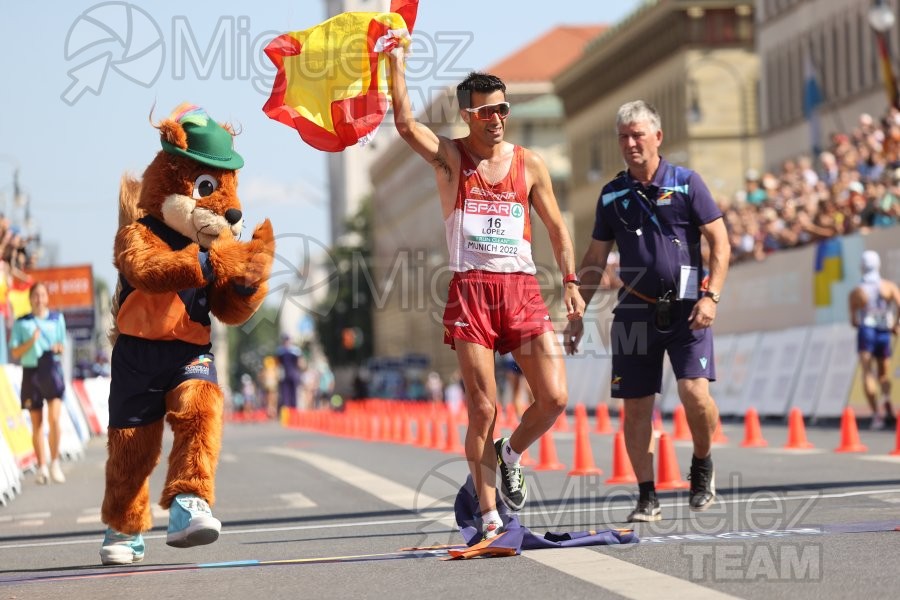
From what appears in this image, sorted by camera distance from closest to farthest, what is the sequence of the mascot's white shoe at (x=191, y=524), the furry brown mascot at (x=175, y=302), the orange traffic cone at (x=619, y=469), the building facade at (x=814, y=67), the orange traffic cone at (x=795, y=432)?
the mascot's white shoe at (x=191, y=524), the furry brown mascot at (x=175, y=302), the orange traffic cone at (x=619, y=469), the orange traffic cone at (x=795, y=432), the building facade at (x=814, y=67)

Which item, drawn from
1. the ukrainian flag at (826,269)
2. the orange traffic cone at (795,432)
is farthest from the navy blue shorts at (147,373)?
the ukrainian flag at (826,269)

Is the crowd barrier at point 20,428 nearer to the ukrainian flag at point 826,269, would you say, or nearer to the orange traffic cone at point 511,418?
the orange traffic cone at point 511,418

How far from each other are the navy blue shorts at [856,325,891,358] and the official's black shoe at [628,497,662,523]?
11.9 meters

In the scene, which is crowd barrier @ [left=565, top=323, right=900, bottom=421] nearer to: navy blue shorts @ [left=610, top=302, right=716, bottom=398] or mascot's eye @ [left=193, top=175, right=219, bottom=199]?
navy blue shorts @ [left=610, top=302, right=716, bottom=398]

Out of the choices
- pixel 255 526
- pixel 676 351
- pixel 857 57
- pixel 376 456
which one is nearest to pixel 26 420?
pixel 376 456

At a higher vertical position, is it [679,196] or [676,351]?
[679,196]

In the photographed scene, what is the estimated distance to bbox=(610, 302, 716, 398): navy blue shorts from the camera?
10516mm

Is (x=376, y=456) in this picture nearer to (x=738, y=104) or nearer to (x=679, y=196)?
(x=679, y=196)

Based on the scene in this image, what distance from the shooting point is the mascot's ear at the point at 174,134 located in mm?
9180

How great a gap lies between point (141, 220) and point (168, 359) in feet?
2.23

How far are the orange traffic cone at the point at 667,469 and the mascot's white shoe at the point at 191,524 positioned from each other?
19.0 ft

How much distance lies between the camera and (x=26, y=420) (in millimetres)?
21344

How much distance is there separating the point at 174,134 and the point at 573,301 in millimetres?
2045

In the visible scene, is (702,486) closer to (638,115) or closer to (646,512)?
(646,512)
